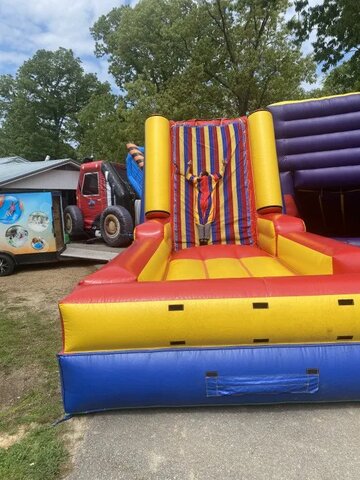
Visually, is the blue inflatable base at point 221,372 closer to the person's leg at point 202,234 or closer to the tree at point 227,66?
the person's leg at point 202,234

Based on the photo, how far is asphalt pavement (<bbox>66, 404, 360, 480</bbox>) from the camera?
157 centimetres

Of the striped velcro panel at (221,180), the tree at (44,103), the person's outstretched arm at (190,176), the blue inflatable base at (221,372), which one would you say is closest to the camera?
the blue inflatable base at (221,372)

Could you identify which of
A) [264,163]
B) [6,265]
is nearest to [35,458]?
[264,163]

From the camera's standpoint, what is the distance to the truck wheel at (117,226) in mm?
7180

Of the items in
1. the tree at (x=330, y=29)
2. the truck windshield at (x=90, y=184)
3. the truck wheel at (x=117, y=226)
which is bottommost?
the truck wheel at (x=117, y=226)

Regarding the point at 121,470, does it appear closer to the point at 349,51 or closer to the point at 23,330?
the point at 23,330

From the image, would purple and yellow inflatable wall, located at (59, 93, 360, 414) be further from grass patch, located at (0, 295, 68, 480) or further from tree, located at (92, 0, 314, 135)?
tree, located at (92, 0, 314, 135)

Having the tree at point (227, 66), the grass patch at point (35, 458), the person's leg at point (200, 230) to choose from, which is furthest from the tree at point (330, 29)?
the grass patch at point (35, 458)

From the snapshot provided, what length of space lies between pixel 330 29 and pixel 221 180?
7.29m

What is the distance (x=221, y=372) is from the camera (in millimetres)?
1863

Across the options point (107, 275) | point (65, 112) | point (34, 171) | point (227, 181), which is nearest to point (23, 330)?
point (107, 275)

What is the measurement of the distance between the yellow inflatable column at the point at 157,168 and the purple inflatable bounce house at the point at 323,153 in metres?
1.46

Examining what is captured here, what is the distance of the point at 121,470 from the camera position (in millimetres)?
1601

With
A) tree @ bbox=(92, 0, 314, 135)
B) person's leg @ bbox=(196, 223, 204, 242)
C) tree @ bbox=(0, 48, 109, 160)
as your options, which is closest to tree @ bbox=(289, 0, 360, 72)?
tree @ bbox=(92, 0, 314, 135)
